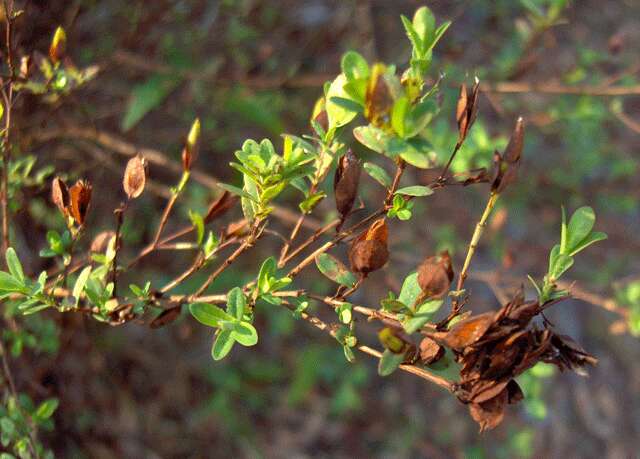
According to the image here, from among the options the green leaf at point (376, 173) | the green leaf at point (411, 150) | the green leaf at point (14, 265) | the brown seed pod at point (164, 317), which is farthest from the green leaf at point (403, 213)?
the green leaf at point (14, 265)

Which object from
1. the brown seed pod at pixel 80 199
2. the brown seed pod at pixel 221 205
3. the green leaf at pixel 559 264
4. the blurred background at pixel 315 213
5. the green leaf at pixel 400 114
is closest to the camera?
the green leaf at pixel 400 114

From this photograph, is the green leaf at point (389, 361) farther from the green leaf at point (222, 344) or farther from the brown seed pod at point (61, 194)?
the brown seed pod at point (61, 194)

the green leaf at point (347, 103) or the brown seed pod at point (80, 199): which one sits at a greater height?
the green leaf at point (347, 103)

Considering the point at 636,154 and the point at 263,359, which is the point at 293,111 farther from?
the point at 636,154

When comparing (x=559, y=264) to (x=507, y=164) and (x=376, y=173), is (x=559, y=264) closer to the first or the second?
(x=507, y=164)

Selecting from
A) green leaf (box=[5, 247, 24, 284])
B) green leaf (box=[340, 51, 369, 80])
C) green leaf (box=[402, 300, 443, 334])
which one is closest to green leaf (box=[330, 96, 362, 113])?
green leaf (box=[340, 51, 369, 80])

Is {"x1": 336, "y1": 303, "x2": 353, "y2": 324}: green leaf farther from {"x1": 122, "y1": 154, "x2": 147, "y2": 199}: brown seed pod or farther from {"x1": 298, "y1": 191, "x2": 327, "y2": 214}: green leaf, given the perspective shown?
{"x1": 122, "y1": 154, "x2": 147, "y2": 199}: brown seed pod

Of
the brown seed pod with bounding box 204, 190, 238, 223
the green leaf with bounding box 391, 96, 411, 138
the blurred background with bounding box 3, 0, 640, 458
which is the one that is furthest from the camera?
the blurred background with bounding box 3, 0, 640, 458
